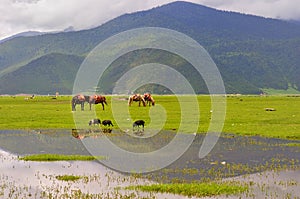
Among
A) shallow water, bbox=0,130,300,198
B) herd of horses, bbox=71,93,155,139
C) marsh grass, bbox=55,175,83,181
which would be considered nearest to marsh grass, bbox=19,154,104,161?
shallow water, bbox=0,130,300,198

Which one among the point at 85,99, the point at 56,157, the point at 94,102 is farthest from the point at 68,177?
the point at 94,102

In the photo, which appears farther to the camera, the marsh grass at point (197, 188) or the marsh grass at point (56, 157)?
the marsh grass at point (56, 157)

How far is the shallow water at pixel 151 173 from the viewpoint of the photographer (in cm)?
1983

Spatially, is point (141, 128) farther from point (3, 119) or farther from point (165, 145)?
point (3, 119)

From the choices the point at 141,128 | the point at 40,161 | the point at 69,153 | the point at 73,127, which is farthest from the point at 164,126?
the point at 40,161

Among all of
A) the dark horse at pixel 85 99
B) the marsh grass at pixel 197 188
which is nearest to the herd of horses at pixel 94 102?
the dark horse at pixel 85 99

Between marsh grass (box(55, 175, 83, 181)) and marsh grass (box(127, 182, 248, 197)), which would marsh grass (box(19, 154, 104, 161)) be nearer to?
marsh grass (box(55, 175, 83, 181))

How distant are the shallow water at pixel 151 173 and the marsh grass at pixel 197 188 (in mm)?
719

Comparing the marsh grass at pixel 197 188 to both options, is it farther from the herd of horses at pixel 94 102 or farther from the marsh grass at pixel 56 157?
the herd of horses at pixel 94 102

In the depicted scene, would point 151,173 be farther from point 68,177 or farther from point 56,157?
point 56,157

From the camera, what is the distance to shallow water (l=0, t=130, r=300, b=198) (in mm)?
19828

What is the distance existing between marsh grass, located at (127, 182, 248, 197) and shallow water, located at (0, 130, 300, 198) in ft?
2.36

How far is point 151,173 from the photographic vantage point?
23094 millimetres

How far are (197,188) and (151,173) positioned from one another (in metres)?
4.60
